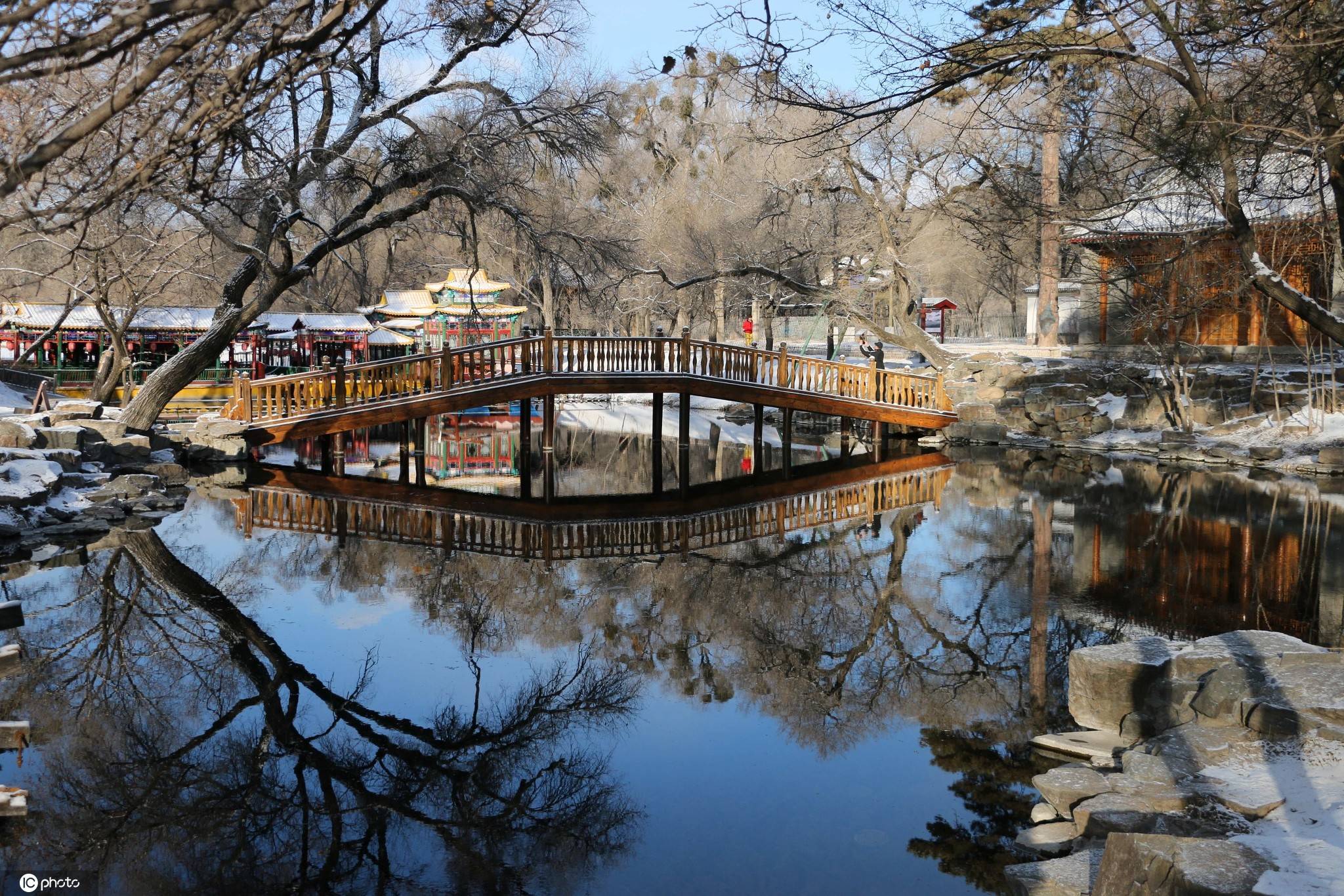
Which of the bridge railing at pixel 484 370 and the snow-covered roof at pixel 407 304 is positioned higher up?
the snow-covered roof at pixel 407 304

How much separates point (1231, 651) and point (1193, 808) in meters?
2.39

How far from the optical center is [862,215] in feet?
114

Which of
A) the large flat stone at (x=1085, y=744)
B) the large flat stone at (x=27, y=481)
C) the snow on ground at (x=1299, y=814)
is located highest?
the large flat stone at (x=27, y=481)

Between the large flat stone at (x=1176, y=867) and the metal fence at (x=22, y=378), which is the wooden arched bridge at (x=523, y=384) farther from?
the large flat stone at (x=1176, y=867)

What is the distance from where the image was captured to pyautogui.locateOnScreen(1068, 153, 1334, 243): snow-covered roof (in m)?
11.1

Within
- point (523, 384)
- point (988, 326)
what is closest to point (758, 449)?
point (523, 384)

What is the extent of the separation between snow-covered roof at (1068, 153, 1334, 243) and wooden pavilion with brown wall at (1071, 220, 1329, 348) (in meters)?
0.35

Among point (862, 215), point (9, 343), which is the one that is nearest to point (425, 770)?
point (862, 215)

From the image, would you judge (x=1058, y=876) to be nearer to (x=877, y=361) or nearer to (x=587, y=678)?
(x=587, y=678)

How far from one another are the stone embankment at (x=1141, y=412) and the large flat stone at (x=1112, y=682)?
50.9ft

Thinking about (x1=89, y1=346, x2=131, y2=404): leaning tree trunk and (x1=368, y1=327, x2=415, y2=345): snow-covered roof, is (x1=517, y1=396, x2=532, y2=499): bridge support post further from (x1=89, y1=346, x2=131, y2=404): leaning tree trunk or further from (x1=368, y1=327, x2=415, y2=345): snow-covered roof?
(x1=368, y1=327, x2=415, y2=345): snow-covered roof

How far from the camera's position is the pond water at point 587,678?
19.1 feet

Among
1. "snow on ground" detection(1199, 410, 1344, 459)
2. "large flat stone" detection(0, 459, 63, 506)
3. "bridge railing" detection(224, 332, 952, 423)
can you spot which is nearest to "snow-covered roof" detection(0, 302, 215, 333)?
"bridge railing" detection(224, 332, 952, 423)

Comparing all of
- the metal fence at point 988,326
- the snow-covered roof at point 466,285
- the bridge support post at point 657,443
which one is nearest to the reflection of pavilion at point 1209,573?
the bridge support post at point 657,443
